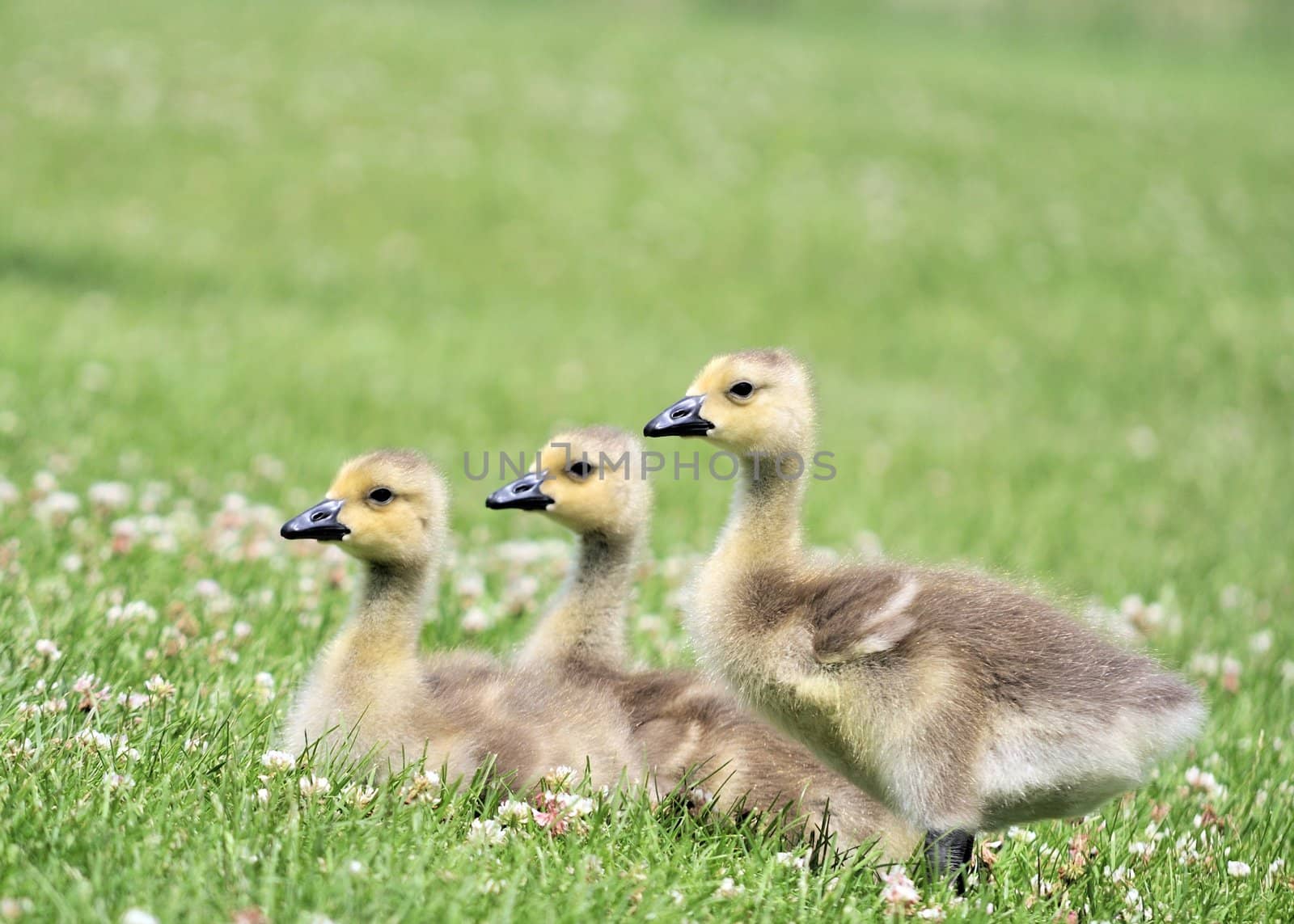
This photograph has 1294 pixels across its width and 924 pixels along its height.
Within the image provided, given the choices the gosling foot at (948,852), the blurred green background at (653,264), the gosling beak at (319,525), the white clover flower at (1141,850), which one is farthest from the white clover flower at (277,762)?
the blurred green background at (653,264)

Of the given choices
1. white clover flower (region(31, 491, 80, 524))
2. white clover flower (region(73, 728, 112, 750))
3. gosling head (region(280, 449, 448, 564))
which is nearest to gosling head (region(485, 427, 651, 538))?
gosling head (region(280, 449, 448, 564))

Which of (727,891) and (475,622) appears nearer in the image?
(727,891)

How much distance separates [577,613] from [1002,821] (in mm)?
1835

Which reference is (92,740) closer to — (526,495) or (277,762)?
(277,762)

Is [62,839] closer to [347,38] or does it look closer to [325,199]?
[325,199]

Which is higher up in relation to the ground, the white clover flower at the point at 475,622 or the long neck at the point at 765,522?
the long neck at the point at 765,522

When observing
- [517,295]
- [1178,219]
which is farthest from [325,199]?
[1178,219]

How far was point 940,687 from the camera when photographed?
406cm

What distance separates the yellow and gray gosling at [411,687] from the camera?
4402 mm

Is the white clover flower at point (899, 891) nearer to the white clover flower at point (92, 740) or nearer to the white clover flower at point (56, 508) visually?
the white clover flower at point (92, 740)

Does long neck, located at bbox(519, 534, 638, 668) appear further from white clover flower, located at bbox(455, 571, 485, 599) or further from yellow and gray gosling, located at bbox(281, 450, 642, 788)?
white clover flower, located at bbox(455, 571, 485, 599)

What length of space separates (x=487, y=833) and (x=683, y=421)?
146cm

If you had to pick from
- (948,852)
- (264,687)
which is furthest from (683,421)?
(264,687)

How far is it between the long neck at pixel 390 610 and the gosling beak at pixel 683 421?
3.23 feet
